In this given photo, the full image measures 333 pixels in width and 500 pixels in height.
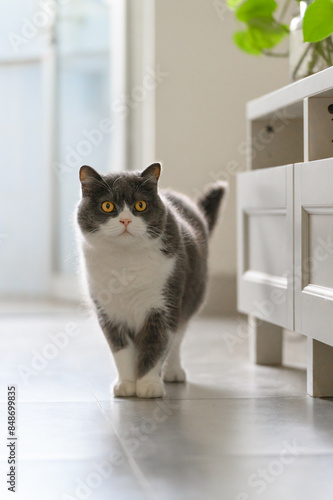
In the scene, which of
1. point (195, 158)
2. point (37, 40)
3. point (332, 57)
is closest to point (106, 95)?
point (37, 40)

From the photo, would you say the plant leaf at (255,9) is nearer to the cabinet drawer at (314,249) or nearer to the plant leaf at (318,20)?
the plant leaf at (318,20)

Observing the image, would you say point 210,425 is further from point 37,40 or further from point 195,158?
point 37,40

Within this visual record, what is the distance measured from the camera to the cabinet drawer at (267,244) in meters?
1.71

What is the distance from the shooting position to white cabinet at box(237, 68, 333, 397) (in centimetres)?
151

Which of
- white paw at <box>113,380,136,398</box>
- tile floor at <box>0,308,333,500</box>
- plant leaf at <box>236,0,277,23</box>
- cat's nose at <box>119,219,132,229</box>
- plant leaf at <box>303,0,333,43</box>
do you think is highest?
plant leaf at <box>236,0,277,23</box>

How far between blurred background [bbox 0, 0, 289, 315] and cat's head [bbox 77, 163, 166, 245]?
5.09 feet

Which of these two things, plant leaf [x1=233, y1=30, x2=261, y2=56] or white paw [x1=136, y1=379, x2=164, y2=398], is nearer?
white paw [x1=136, y1=379, x2=164, y2=398]

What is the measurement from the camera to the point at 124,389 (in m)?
1.58

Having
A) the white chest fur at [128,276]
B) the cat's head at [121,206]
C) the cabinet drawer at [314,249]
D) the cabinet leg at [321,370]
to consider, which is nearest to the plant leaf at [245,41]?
the cabinet drawer at [314,249]

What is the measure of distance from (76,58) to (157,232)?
2.38 metres

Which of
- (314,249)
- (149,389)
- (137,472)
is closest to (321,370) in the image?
(314,249)

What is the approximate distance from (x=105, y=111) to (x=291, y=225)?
85.9 inches

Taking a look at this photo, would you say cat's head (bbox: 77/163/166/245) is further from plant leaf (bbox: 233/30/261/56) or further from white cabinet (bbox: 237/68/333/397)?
plant leaf (bbox: 233/30/261/56)

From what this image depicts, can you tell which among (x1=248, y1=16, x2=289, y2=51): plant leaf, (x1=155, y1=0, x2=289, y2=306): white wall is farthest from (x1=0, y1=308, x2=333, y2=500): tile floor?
(x1=155, y1=0, x2=289, y2=306): white wall
